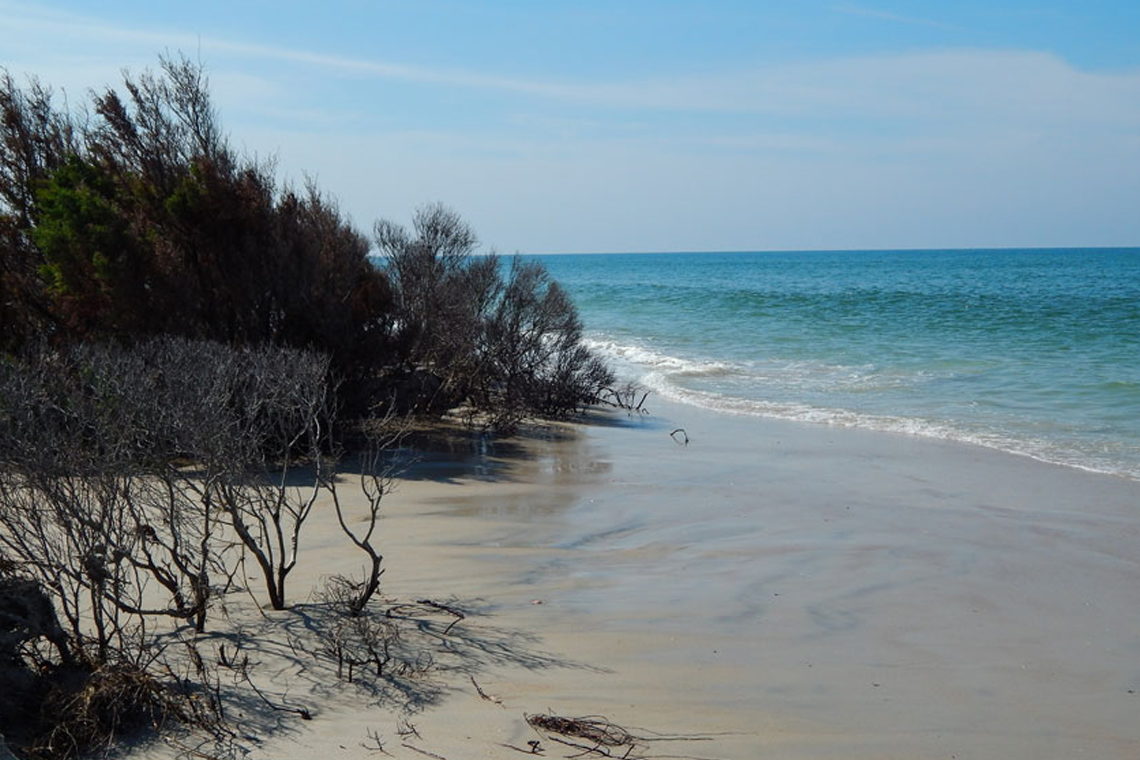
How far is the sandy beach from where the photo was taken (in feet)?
17.4

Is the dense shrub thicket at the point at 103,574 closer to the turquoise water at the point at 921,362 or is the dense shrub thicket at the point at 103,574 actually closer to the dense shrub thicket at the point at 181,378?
the dense shrub thicket at the point at 181,378

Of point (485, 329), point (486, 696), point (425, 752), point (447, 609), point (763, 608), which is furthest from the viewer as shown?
point (485, 329)

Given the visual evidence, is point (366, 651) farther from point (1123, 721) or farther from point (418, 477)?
point (418, 477)

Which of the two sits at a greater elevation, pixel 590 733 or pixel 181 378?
pixel 181 378

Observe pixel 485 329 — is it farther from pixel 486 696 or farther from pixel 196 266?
pixel 486 696

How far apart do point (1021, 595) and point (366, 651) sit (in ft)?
15.4

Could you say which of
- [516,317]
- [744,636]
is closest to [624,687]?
[744,636]

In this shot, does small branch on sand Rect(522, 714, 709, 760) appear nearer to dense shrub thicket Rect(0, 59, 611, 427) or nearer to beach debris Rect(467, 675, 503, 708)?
beach debris Rect(467, 675, 503, 708)

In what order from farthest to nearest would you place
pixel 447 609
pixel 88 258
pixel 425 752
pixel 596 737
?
pixel 88 258, pixel 447 609, pixel 596 737, pixel 425 752

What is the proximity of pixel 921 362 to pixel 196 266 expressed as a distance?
1605 cm

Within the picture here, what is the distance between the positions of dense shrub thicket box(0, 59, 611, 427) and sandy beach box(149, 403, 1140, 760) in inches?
108

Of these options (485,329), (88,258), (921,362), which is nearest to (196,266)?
(88,258)

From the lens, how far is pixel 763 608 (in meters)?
7.34

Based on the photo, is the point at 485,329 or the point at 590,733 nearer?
the point at 590,733
